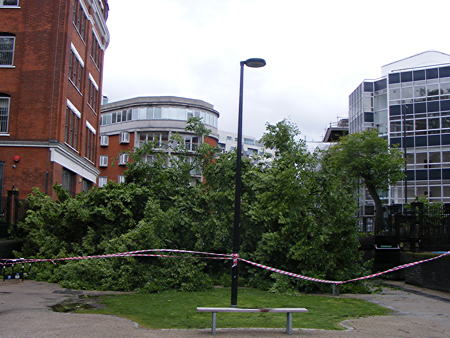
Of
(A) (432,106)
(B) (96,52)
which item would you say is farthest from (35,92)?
(A) (432,106)

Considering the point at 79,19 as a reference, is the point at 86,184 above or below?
below

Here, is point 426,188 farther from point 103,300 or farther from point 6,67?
point 103,300

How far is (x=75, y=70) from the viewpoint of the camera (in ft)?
96.8

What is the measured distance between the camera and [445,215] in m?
18.8

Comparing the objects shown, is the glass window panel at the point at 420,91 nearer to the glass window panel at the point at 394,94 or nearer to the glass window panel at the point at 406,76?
the glass window panel at the point at 406,76

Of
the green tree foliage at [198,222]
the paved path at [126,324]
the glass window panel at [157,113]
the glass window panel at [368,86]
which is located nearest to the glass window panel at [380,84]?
the glass window panel at [368,86]

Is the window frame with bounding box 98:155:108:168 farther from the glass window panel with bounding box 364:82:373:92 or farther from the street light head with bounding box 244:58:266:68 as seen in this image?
the street light head with bounding box 244:58:266:68

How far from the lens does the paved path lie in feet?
28.3

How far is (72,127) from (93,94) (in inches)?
262

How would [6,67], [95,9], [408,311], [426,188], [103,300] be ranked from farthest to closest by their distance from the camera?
[426,188] < [95,9] < [6,67] < [103,300] < [408,311]

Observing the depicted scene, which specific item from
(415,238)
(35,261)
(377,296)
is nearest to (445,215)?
(415,238)

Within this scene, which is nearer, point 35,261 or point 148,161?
point 35,261

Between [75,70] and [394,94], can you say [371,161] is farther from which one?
[75,70]

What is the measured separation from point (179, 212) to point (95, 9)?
20.3 meters
